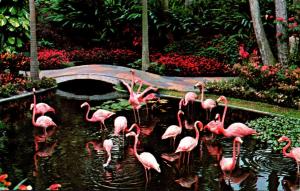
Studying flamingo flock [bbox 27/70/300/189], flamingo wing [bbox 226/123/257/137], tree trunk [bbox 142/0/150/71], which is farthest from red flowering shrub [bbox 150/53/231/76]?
flamingo wing [bbox 226/123/257/137]

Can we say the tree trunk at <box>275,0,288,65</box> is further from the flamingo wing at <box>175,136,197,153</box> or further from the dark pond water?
the flamingo wing at <box>175,136,197,153</box>

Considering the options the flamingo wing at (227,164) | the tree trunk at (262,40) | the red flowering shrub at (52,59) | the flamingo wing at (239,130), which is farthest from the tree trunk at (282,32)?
the red flowering shrub at (52,59)

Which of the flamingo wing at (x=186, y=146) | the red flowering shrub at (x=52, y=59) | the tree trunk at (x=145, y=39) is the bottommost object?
the flamingo wing at (x=186, y=146)

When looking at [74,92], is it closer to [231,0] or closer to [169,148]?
[169,148]

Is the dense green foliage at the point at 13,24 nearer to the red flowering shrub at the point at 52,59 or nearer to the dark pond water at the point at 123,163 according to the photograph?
the red flowering shrub at the point at 52,59

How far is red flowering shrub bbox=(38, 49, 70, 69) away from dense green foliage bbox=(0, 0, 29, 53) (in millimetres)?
1048

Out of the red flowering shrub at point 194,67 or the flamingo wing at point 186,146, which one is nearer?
the flamingo wing at point 186,146

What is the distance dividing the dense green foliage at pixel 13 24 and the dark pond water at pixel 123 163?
7.63 meters

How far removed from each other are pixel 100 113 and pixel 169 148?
2.02 metres

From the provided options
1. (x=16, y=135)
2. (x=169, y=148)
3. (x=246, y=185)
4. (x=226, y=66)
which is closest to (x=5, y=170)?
(x=16, y=135)

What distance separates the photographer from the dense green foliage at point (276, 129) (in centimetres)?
1004

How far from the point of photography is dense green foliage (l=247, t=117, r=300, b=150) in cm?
1004

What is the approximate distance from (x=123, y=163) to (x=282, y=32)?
8.82 m

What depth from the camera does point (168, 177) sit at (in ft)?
27.0
